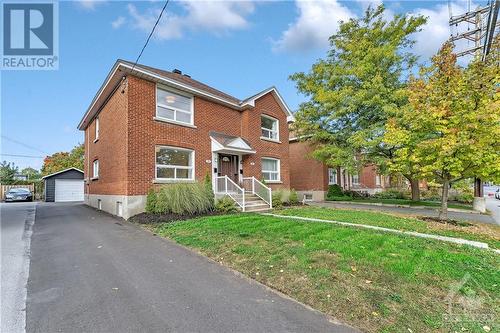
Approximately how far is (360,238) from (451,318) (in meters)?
3.23

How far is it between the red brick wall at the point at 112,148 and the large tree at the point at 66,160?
75.3ft

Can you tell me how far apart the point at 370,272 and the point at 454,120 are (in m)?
6.73

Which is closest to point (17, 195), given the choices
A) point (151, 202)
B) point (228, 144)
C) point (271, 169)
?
point (151, 202)

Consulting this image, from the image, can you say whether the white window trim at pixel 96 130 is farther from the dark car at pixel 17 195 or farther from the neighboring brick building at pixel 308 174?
the dark car at pixel 17 195

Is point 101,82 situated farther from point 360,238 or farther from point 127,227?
point 360,238

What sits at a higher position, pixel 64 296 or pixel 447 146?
pixel 447 146

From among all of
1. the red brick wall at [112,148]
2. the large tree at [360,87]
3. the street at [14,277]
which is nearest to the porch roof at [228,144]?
the red brick wall at [112,148]

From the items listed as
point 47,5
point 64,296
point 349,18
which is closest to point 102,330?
point 64,296

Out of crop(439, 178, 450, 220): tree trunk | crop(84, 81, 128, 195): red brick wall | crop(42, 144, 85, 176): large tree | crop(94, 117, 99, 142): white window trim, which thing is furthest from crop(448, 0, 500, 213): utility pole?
crop(42, 144, 85, 176): large tree

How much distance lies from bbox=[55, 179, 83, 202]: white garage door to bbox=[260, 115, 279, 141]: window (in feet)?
68.3

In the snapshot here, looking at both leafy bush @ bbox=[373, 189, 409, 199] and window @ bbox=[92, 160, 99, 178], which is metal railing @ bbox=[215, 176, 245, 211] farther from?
leafy bush @ bbox=[373, 189, 409, 199]

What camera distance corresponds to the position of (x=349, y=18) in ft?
54.0

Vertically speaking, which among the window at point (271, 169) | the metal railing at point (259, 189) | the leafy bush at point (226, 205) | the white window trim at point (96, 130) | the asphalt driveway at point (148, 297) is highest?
the white window trim at point (96, 130)

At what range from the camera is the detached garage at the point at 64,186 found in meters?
24.2
